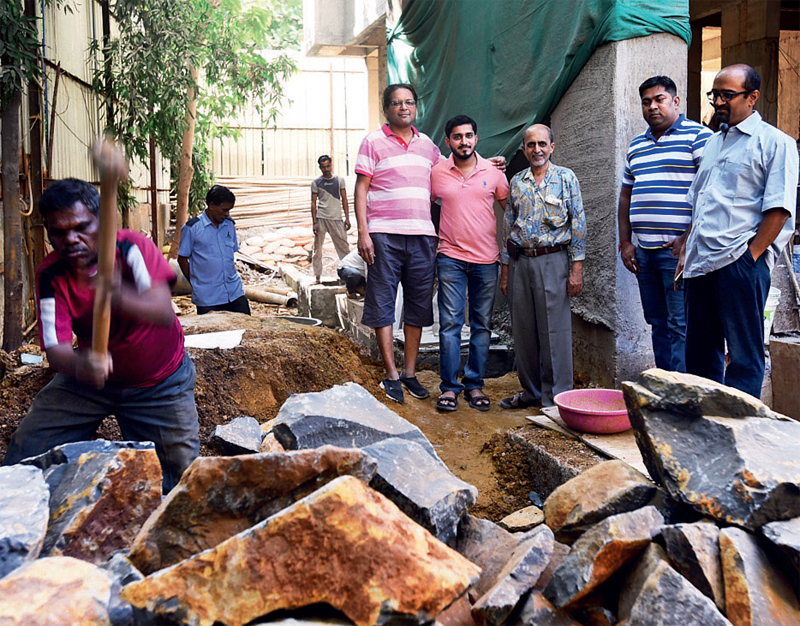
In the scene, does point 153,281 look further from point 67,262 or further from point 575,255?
point 575,255

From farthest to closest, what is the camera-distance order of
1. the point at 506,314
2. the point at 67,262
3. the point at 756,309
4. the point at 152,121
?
the point at 152,121, the point at 506,314, the point at 756,309, the point at 67,262

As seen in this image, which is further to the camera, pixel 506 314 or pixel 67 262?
pixel 506 314

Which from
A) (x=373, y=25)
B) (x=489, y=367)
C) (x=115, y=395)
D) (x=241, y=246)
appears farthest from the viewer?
(x=241, y=246)

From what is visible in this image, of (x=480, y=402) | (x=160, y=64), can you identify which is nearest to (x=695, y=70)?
(x=160, y=64)

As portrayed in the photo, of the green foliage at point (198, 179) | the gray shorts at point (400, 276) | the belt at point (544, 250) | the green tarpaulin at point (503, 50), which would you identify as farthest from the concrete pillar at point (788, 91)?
the green foliage at point (198, 179)

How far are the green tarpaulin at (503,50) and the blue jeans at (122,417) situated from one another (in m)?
3.43

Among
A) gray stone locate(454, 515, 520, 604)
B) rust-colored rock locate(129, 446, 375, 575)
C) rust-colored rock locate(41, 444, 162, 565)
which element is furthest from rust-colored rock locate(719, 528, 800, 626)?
rust-colored rock locate(41, 444, 162, 565)

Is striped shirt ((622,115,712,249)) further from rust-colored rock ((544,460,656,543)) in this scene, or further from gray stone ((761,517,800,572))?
gray stone ((761,517,800,572))

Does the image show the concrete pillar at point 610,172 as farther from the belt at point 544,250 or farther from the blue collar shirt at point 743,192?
the blue collar shirt at point 743,192

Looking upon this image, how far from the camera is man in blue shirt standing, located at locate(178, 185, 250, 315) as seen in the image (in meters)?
5.87

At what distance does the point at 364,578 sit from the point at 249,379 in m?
3.20

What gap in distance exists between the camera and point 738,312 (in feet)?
11.5

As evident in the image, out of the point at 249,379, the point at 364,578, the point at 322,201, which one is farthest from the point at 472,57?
the point at 364,578

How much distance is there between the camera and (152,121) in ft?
28.9
